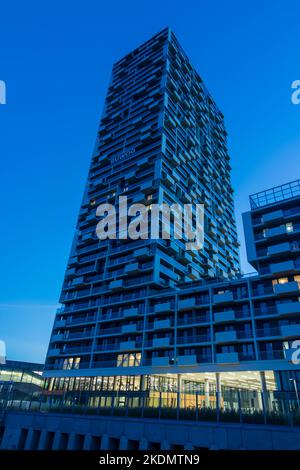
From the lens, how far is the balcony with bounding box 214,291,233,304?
44213 millimetres

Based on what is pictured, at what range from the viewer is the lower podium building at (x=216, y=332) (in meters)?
39.2

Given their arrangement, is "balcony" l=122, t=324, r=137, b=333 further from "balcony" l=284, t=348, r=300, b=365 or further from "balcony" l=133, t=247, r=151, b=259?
"balcony" l=284, t=348, r=300, b=365

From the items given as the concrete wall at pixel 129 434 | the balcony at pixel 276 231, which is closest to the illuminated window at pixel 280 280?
the balcony at pixel 276 231

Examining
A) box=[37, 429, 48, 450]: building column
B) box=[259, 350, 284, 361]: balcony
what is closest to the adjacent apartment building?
box=[259, 350, 284, 361]: balcony

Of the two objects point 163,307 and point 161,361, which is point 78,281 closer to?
point 163,307

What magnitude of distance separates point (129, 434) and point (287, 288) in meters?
28.5

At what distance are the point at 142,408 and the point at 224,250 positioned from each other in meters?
64.7

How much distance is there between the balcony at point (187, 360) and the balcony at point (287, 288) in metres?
14.5

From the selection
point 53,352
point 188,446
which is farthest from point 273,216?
point 53,352

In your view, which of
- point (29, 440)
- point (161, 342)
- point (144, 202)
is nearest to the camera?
point (29, 440)

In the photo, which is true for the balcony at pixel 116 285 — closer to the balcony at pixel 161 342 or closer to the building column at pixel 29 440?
the balcony at pixel 161 342

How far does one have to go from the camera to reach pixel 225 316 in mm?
42938

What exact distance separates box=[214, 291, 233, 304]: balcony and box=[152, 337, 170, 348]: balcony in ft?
30.6

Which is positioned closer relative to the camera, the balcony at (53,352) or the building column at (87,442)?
the building column at (87,442)
